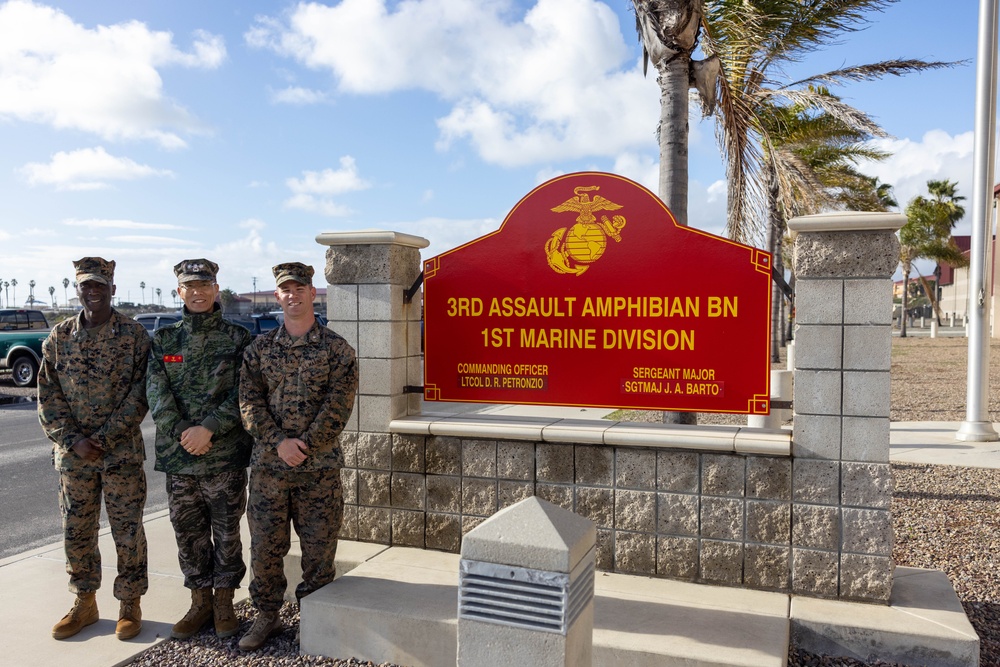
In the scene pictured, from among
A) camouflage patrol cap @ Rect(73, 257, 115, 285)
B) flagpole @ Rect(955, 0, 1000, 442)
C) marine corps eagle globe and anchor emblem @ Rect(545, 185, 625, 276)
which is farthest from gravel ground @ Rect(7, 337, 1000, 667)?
marine corps eagle globe and anchor emblem @ Rect(545, 185, 625, 276)

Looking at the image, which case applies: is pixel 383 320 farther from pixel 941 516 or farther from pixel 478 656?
pixel 941 516

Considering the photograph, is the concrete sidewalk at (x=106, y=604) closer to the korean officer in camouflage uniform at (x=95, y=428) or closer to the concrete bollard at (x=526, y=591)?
the korean officer in camouflage uniform at (x=95, y=428)

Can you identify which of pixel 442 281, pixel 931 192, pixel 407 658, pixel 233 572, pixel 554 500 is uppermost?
pixel 931 192

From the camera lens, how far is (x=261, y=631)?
153 inches

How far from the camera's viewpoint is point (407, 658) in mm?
3730

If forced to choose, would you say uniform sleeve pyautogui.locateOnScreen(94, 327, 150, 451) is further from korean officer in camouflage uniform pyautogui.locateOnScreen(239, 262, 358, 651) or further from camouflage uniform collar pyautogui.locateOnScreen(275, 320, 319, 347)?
camouflage uniform collar pyautogui.locateOnScreen(275, 320, 319, 347)

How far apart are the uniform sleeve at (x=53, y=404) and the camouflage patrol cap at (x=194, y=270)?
0.73m

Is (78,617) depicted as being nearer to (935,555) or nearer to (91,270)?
(91,270)

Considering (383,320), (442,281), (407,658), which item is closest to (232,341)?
(383,320)

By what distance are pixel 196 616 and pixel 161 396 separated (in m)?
1.22

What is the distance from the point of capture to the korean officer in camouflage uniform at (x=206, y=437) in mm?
3836

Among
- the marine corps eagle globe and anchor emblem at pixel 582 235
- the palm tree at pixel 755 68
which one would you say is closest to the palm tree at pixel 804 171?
the palm tree at pixel 755 68

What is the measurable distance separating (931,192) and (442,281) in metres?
49.9

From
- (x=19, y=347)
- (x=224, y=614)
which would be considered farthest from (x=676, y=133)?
(x=19, y=347)
